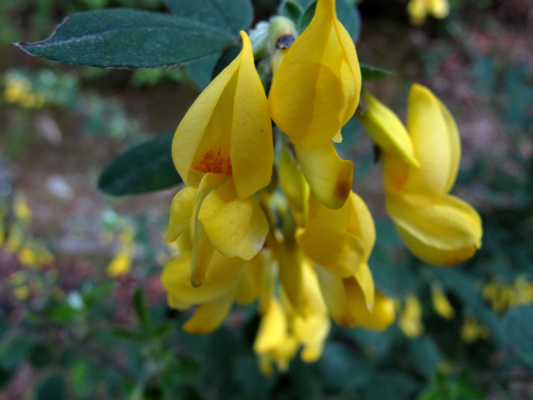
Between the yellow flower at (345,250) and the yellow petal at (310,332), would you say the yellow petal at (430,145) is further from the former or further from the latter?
the yellow petal at (310,332)

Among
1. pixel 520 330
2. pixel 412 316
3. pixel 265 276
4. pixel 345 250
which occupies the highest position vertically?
pixel 345 250

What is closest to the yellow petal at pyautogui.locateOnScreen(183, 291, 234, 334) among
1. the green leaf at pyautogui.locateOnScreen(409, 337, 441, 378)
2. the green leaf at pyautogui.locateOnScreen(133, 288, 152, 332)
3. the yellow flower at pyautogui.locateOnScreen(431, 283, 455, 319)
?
the green leaf at pyautogui.locateOnScreen(133, 288, 152, 332)

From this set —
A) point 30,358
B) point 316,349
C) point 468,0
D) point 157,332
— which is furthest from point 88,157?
point 468,0

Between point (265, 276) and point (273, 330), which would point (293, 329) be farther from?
point (265, 276)

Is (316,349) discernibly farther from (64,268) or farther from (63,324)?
(64,268)

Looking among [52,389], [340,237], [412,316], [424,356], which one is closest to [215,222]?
[340,237]

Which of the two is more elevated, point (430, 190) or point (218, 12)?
point (218, 12)
